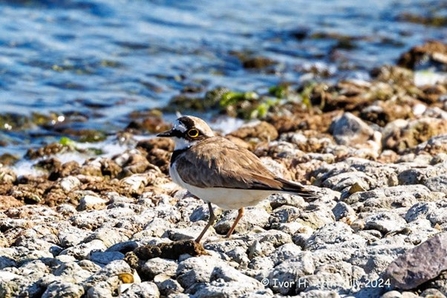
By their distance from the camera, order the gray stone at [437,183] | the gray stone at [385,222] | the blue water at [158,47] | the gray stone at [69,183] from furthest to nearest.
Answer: the blue water at [158,47], the gray stone at [69,183], the gray stone at [437,183], the gray stone at [385,222]

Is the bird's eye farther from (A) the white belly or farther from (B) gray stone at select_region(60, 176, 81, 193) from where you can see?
(B) gray stone at select_region(60, 176, 81, 193)

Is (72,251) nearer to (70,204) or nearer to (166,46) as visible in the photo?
(70,204)

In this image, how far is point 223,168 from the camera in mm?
6965

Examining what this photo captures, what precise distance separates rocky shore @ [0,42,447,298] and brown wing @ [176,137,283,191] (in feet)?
1.53

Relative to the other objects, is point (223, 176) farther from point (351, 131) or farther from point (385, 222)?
point (351, 131)

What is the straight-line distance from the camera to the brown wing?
6.79 metres

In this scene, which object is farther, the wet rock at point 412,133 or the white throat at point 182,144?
the wet rock at point 412,133

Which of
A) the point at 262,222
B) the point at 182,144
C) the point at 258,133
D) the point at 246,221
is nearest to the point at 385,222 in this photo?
the point at 262,222

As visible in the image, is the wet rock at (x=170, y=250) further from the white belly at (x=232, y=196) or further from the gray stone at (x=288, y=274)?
the gray stone at (x=288, y=274)

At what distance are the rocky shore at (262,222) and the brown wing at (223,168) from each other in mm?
467

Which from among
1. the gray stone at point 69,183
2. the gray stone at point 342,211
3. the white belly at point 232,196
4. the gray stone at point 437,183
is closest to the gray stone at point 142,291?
the white belly at point 232,196

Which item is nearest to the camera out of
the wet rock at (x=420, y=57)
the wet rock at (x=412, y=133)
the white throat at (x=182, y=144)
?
the white throat at (x=182, y=144)

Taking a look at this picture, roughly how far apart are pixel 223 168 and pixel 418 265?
191 cm

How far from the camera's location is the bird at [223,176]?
6734mm
